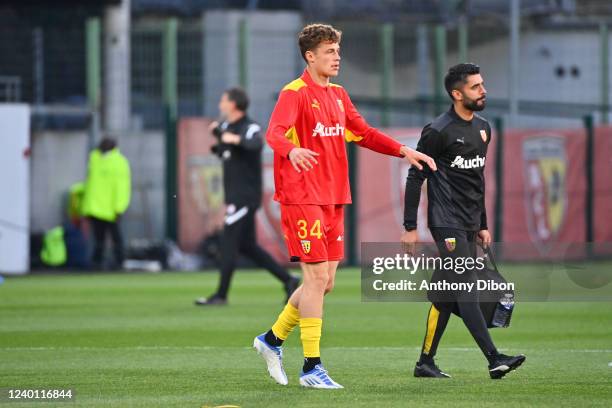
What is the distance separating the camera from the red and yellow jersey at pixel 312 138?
8.91 meters

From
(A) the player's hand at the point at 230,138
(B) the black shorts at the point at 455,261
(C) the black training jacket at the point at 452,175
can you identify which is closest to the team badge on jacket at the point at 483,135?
(C) the black training jacket at the point at 452,175

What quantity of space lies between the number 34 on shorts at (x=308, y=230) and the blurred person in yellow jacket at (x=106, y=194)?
14427 millimetres

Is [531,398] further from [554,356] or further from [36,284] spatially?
[36,284]

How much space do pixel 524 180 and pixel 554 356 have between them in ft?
48.4

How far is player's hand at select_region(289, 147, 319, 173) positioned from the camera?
27.8 ft

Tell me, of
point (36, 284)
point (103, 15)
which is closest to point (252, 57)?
point (103, 15)

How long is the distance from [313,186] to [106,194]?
1460cm

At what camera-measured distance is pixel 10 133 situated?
22062 mm

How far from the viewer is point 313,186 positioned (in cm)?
893

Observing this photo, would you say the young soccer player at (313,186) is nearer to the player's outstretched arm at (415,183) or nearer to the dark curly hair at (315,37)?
the dark curly hair at (315,37)

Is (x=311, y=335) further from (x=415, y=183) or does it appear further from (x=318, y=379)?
(x=415, y=183)

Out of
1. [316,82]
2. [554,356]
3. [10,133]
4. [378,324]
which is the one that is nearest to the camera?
[316,82]

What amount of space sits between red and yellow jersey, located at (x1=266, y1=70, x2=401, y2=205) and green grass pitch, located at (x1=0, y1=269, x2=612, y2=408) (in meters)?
1.20

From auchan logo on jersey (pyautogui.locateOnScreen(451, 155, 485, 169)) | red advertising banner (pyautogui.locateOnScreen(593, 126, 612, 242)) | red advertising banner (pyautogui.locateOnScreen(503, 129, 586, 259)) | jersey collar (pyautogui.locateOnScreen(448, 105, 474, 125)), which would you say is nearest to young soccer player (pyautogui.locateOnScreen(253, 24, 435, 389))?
auchan logo on jersey (pyautogui.locateOnScreen(451, 155, 485, 169))
